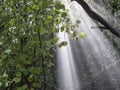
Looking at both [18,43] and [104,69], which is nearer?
[18,43]

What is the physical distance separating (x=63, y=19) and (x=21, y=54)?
283 mm

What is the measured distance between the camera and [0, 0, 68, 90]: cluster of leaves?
1.22 metres

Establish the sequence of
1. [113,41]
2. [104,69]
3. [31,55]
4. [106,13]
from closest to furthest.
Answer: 1. [31,55]
2. [106,13]
3. [113,41]
4. [104,69]

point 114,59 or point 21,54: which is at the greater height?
point 114,59

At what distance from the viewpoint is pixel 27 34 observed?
1.28m

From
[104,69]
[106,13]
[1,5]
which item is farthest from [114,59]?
[1,5]

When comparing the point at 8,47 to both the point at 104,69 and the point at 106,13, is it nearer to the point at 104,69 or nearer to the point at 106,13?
the point at 106,13

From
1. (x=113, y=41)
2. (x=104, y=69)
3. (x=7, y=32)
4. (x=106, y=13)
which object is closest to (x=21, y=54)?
(x=7, y=32)

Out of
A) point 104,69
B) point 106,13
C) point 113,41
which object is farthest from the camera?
point 104,69

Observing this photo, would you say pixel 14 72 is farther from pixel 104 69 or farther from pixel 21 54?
pixel 104 69

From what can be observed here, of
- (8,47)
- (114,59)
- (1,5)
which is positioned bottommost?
(8,47)

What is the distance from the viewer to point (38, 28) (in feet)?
4.11

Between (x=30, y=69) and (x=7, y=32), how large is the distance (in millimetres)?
266

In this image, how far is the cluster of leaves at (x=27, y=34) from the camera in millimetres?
1225
